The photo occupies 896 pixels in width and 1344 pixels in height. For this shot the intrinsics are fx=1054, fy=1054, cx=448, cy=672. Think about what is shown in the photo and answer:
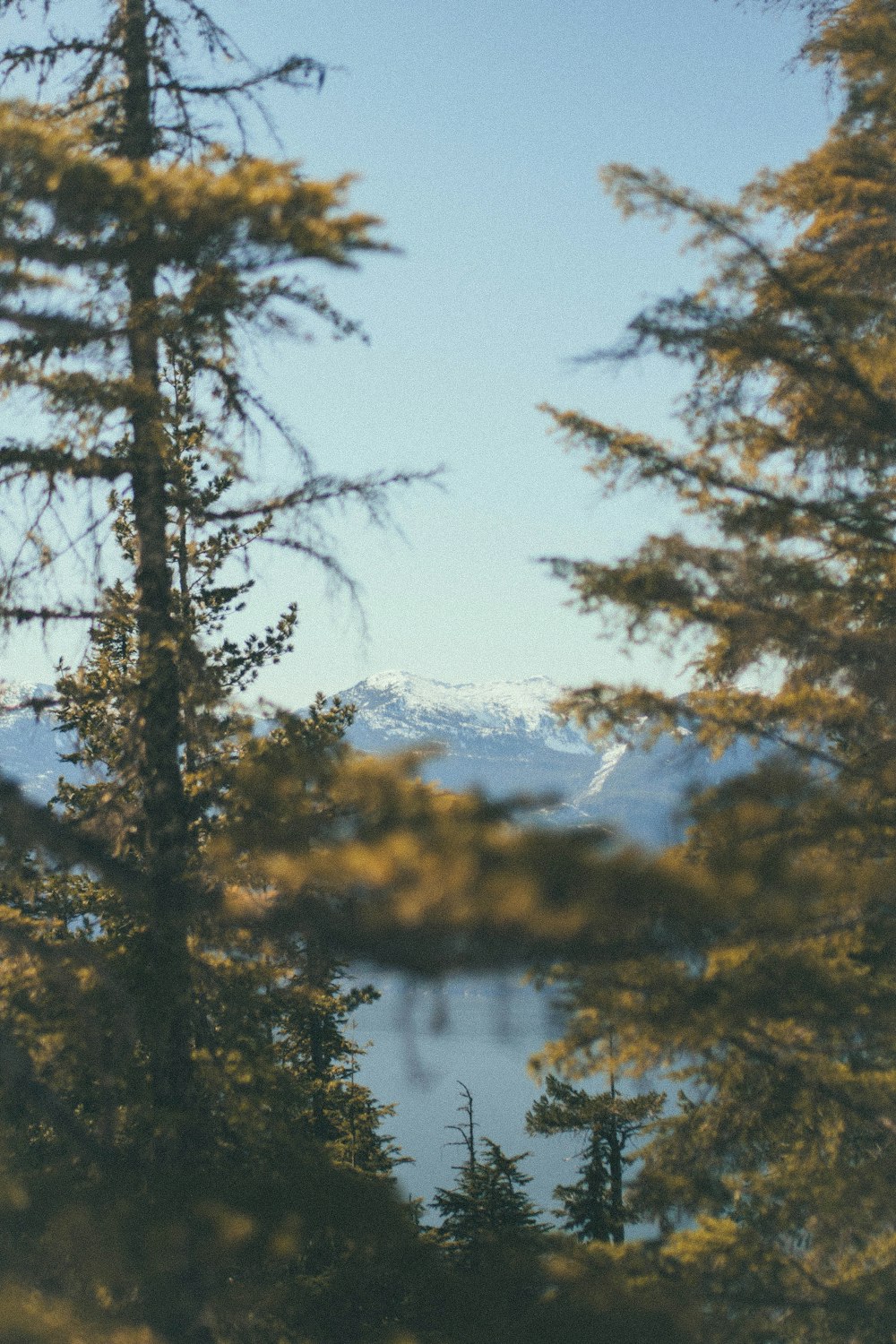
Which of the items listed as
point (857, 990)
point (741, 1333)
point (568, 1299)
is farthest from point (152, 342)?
point (741, 1333)

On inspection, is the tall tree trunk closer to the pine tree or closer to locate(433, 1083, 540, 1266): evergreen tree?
the pine tree

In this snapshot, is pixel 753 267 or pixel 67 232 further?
pixel 753 267

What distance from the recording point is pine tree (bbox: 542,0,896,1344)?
25.4ft

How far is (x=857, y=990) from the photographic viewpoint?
611cm

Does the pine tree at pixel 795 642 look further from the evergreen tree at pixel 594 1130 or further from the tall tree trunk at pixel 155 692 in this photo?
the evergreen tree at pixel 594 1130

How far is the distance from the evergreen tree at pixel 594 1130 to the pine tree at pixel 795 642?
8114 mm

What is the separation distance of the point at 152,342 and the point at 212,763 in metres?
3.68

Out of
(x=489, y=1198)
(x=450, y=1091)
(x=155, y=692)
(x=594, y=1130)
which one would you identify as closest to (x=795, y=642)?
(x=155, y=692)

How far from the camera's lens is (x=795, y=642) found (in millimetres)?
8594

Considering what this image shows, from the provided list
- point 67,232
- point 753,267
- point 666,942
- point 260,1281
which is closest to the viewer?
point 666,942

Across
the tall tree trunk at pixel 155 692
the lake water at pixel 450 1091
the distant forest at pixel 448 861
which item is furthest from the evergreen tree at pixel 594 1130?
the tall tree trunk at pixel 155 692

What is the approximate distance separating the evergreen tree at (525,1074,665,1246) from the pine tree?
26.6 feet

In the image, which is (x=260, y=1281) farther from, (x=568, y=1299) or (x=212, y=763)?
(x=212, y=763)

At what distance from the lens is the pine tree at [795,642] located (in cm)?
774
